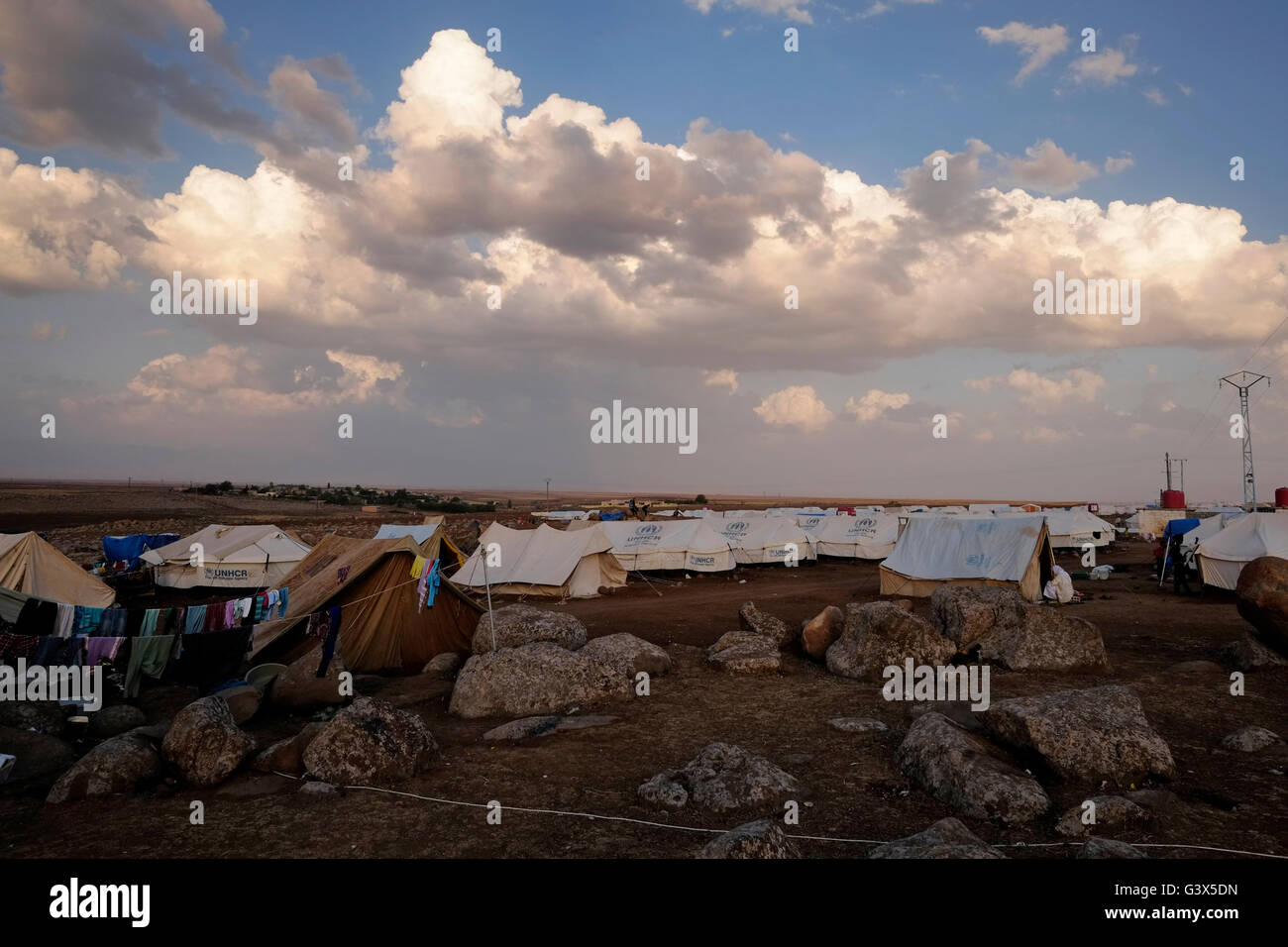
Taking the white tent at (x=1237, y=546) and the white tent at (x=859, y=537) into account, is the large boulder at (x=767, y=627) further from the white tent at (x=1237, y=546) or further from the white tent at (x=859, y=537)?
the white tent at (x=859, y=537)

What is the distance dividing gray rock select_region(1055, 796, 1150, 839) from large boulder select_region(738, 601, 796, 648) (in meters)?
9.09

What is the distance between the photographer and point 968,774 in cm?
737

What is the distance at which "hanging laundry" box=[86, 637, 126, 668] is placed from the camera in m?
Result: 11.7

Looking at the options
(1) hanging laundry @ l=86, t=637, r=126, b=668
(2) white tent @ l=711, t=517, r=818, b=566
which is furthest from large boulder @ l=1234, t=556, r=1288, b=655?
(2) white tent @ l=711, t=517, r=818, b=566

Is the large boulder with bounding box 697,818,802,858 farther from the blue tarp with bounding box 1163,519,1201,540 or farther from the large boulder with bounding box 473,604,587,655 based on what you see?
the blue tarp with bounding box 1163,519,1201,540

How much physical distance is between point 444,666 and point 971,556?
18.0 meters

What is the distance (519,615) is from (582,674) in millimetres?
2888

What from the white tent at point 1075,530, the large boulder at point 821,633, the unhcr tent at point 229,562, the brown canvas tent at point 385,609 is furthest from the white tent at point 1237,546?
the unhcr tent at point 229,562

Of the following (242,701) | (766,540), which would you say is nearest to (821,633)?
(242,701)

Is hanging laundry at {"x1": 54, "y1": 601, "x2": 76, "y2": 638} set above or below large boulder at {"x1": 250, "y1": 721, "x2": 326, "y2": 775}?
above

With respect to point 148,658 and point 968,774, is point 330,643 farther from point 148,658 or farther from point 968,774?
A: point 968,774

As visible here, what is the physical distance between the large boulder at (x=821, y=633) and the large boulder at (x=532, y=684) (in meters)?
4.36

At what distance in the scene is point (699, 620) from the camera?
21406mm

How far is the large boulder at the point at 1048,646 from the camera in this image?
13.5 meters
